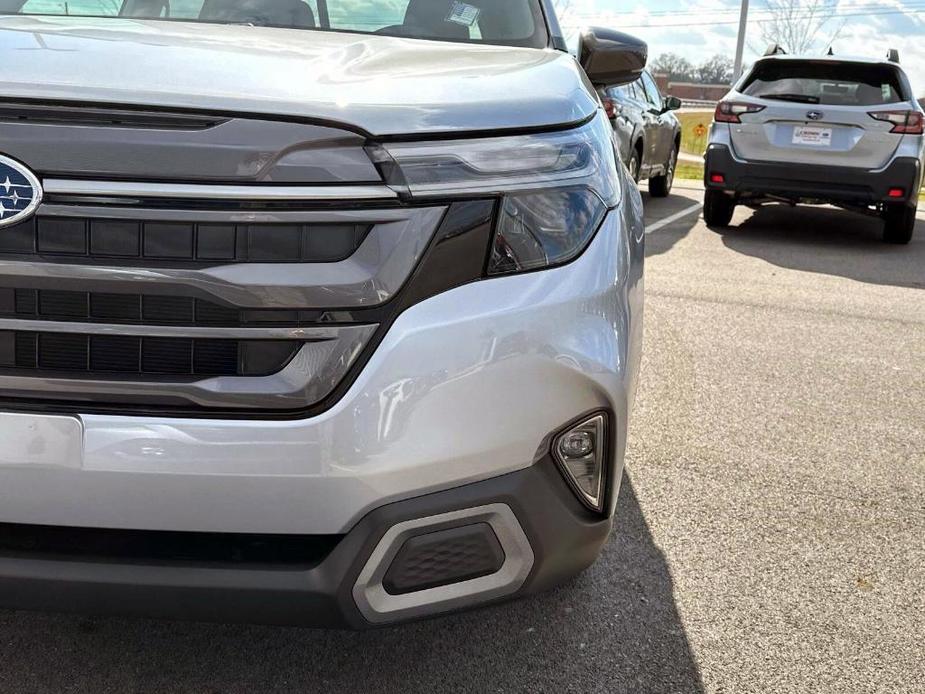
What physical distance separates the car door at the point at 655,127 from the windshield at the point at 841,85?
6.29 ft

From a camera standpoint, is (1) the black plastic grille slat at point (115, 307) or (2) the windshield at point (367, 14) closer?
(1) the black plastic grille slat at point (115, 307)

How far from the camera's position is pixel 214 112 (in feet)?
5.16

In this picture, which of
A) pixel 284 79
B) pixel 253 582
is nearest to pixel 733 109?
pixel 284 79

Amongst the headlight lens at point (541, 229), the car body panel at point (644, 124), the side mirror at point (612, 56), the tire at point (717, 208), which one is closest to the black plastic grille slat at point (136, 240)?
the headlight lens at point (541, 229)

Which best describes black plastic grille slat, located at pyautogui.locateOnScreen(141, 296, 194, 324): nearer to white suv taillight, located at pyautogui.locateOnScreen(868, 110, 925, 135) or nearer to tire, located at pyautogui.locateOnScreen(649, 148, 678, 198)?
white suv taillight, located at pyautogui.locateOnScreen(868, 110, 925, 135)

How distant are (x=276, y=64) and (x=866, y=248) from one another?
24.8ft

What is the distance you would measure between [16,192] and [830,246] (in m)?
7.89

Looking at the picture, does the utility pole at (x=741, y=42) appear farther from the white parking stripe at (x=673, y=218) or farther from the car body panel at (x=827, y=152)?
the car body panel at (x=827, y=152)

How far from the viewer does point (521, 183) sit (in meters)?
1.74

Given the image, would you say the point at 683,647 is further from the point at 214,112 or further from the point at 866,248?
the point at 866,248

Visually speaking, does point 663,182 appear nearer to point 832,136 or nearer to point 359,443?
point 832,136

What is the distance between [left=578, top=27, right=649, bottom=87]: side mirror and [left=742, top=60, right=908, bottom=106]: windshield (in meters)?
5.54

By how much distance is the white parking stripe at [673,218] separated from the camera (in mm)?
8961

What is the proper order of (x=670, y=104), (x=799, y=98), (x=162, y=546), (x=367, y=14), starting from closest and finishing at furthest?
1. (x=162, y=546)
2. (x=367, y=14)
3. (x=799, y=98)
4. (x=670, y=104)
